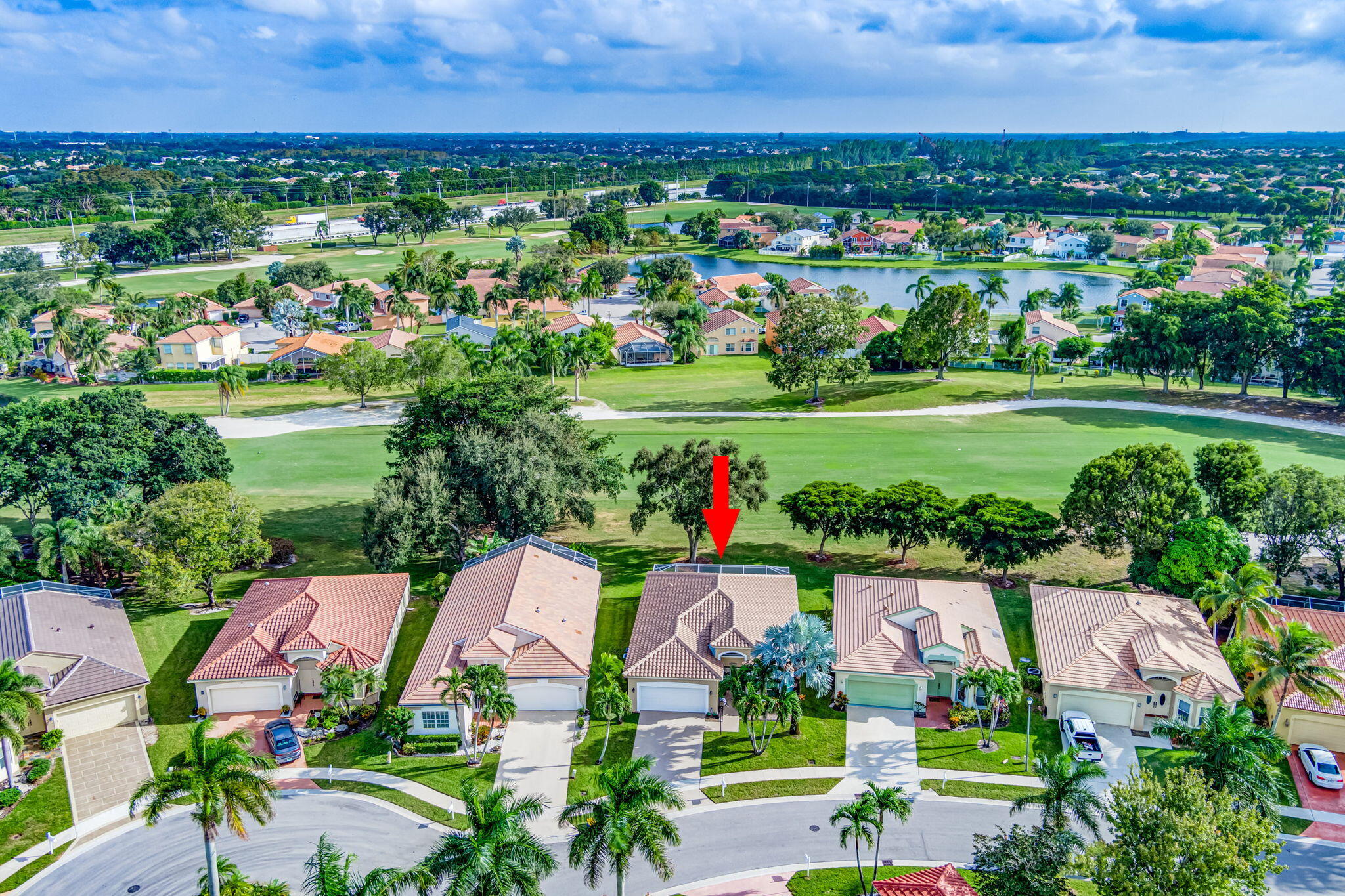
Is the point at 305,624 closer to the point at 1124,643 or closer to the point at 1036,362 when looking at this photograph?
the point at 1124,643

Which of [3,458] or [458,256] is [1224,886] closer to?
[3,458]

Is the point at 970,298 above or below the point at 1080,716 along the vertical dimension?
above

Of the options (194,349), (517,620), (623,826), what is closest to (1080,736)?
(623,826)

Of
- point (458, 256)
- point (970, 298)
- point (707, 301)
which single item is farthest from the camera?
point (458, 256)

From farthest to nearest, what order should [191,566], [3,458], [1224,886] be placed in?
[3,458], [191,566], [1224,886]

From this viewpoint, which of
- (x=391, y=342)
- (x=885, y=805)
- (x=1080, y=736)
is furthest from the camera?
(x=391, y=342)

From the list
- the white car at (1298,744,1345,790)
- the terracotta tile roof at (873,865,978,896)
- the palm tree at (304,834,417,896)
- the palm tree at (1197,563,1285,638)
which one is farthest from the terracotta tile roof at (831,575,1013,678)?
the palm tree at (304,834,417,896)

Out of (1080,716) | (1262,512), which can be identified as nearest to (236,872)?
(1080,716)
